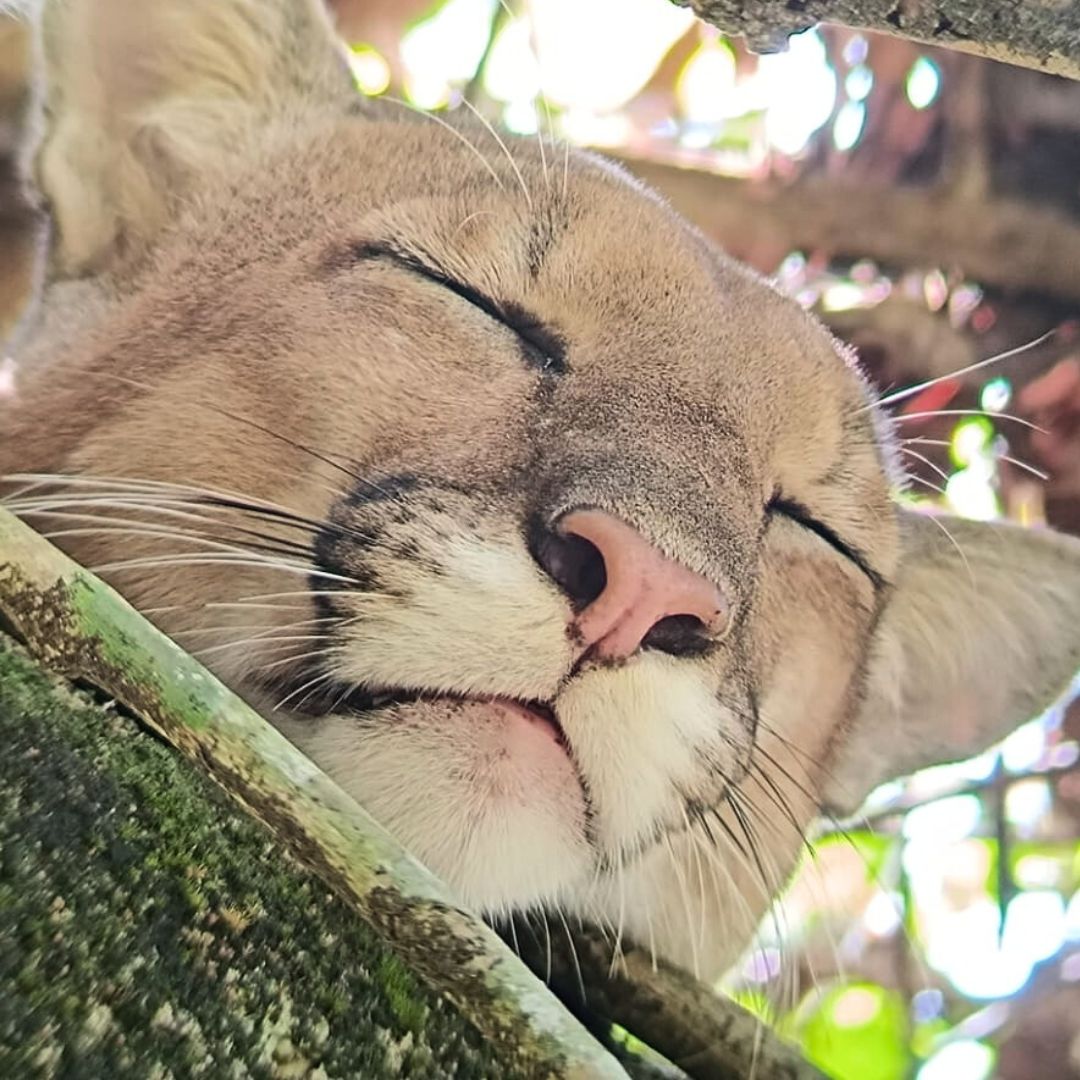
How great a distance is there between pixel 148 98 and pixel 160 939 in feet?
3.33

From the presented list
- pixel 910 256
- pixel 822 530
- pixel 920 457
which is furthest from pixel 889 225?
pixel 822 530

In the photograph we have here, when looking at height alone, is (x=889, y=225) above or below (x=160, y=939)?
above

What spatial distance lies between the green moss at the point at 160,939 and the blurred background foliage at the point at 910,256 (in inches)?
43.0

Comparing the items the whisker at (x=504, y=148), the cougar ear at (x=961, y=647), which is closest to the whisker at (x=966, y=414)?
the cougar ear at (x=961, y=647)

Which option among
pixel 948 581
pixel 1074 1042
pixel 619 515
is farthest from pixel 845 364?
pixel 1074 1042

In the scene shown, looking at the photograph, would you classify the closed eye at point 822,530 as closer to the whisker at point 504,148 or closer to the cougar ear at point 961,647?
the cougar ear at point 961,647

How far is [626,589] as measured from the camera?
2.89 ft

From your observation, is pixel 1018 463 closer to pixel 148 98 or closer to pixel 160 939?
pixel 148 98

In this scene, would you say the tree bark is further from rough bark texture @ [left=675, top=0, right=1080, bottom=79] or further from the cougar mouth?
rough bark texture @ [left=675, top=0, right=1080, bottom=79]

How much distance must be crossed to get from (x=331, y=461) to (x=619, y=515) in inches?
9.2

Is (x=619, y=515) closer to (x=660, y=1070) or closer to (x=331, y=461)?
(x=331, y=461)

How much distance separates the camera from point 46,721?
62 cm

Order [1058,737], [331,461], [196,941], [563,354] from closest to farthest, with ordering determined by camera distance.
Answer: [196,941], [331,461], [563,354], [1058,737]

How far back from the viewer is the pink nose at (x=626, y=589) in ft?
2.88
